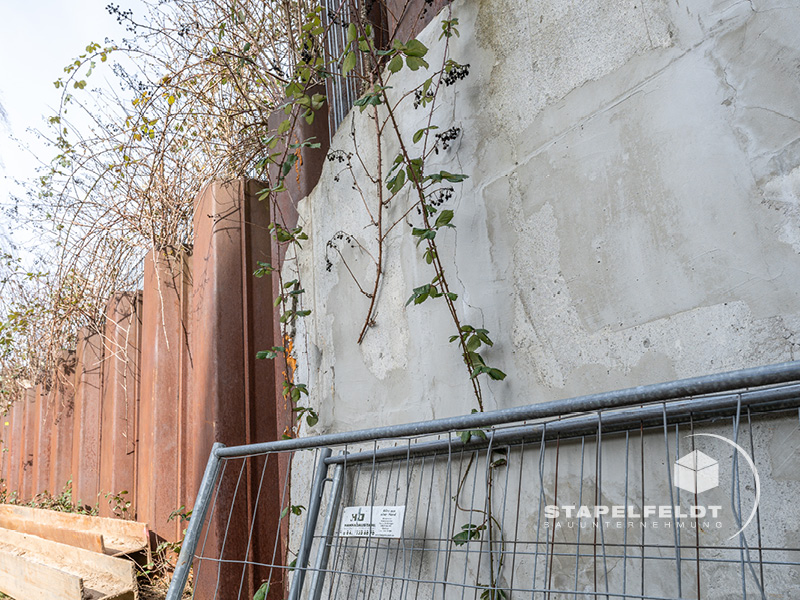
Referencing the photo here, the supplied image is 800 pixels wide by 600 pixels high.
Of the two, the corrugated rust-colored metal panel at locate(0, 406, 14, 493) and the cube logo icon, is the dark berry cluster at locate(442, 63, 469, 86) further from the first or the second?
the corrugated rust-colored metal panel at locate(0, 406, 14, 493)

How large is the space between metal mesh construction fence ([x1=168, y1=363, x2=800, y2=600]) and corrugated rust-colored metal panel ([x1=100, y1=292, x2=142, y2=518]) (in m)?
3.10

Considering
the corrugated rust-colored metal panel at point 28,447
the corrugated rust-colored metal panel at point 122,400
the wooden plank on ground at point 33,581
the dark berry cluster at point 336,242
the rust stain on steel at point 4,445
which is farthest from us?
the rust stain on steel at point 4,445

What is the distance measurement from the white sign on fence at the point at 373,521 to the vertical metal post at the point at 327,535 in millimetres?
115

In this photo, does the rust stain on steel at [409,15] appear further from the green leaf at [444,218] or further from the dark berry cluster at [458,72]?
the green leaf at [444,218]

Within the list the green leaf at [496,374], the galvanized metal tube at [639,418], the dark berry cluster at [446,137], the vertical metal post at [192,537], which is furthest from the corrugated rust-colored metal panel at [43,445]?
the green leaf at [496,374]

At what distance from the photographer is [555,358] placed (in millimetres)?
1975

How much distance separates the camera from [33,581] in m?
3.95

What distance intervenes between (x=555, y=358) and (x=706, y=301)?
47 centimetres

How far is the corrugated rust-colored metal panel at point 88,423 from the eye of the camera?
614 centimetres

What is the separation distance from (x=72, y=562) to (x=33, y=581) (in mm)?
212

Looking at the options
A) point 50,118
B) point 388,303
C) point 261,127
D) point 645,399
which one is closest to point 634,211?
point 645,399

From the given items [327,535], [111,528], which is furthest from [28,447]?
[327,535]

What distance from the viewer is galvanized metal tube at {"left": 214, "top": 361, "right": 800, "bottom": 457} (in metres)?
1.23

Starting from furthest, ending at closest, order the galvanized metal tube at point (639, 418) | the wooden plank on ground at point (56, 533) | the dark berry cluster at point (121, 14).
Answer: the dark berry cluster at point (121, 14) → the wooden plank on ground at point (56, 533) → the galvanized metal tube at point (639, 418)
